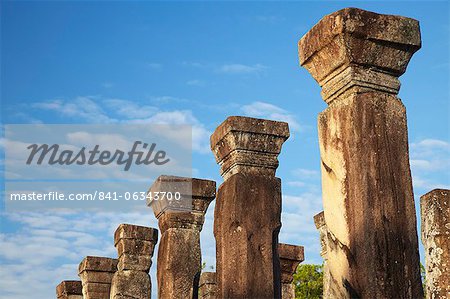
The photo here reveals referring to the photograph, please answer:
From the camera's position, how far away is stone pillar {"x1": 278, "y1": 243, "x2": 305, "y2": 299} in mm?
13531

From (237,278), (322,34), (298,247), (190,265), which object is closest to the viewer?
(322,34)

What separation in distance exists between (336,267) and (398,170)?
3.05ft

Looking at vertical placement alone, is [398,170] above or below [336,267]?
above

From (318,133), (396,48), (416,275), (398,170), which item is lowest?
(416,275)

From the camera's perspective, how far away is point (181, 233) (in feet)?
Answer: 37.0

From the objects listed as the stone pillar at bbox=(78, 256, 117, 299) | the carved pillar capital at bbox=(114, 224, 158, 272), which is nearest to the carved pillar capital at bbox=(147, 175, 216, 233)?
the carved pillar capital at bbox=(114, 224, 158, 272)

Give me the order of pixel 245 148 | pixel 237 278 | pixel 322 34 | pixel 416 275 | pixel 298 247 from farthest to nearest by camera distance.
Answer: pixel 298 247 → pixel 245 148 → pixel 237 278 → pixel 322 34 → pixel 416 275

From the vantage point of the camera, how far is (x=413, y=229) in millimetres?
5281

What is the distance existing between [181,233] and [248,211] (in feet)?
13.2

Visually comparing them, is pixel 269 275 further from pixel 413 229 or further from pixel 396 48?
pixel 396 48

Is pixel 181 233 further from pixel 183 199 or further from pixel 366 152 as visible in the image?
pixel 366 152

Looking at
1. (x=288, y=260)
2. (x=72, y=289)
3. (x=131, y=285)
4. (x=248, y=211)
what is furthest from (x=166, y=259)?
(x=72, y=289)

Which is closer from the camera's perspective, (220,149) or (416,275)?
(416,275)

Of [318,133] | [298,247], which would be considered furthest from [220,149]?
[298,247]
